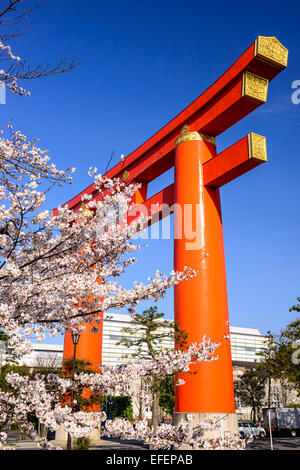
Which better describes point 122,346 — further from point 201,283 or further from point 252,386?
point 201,283

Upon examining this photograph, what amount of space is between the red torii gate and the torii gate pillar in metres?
0.03

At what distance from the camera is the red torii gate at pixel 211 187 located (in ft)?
45.2

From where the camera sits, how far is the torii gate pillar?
Result: 13.7 metres

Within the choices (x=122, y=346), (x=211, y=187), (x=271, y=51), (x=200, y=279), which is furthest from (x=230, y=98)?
(x=122, y=346)

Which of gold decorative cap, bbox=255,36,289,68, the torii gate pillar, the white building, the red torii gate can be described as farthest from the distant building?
gold decorative cap, bbox=255,36,289,68

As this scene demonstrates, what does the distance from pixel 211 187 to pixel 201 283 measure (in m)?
4.22

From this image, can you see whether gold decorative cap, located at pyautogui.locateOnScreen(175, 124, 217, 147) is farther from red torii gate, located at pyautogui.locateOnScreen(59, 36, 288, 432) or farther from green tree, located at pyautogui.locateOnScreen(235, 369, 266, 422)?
green tree, located at pyautogui.locateOnScreen(235, 369, 266, 422)

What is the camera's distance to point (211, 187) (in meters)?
16.3

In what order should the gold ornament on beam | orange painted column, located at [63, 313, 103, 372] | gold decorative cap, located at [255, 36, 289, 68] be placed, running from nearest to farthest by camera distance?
gold decorative cap, located at [255, 36, 289, 68] < the gold ornament on beam < orange painted column, located at [63, 313, 103, 372]

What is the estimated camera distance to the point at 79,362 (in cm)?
2145

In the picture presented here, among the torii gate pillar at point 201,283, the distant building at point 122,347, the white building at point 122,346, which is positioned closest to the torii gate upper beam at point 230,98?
the torii gate pillar at point 201,283

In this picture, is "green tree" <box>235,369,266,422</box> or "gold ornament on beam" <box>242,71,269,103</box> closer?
"gold ornament on beam" <box>242,71,269,103</box>

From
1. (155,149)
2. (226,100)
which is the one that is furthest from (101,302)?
(155,149)
